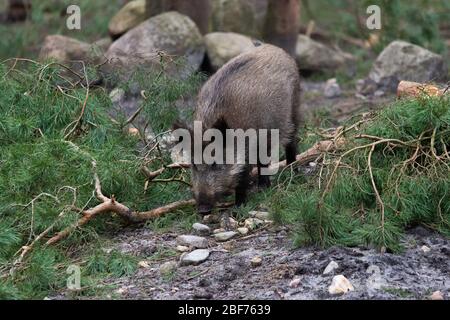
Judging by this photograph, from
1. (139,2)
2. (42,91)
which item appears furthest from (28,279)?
(139,2)

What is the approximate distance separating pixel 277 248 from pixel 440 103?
1640 mm

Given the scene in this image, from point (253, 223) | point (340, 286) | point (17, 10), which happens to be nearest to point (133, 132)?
point (253, 223)

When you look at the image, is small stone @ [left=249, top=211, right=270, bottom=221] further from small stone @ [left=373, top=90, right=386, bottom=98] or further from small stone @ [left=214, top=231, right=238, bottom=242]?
small stone @ [left=373, top=90, right=386, bottom=98]

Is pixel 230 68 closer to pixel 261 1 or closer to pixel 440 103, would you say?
pixel 440 103

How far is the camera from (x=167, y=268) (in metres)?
6.05

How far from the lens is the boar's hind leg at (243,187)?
720 centimetres

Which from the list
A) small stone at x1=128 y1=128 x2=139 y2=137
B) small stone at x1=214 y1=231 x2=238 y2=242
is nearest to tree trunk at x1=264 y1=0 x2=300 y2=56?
small stone at x1=128 y1=128 x2=139 y2=137

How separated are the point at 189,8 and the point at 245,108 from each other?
184 inches

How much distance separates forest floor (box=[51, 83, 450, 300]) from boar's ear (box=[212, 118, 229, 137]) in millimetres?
980

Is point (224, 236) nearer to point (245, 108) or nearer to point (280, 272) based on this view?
point (280, 272)

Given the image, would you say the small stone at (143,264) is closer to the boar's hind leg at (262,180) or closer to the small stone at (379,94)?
the boar's hind leg at (262,180)

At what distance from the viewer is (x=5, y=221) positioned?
251 inches

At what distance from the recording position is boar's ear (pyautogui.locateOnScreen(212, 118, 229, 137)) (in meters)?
7.05

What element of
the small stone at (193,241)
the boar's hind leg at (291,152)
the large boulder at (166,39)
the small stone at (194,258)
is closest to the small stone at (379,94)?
the large boulder at (166,39)
